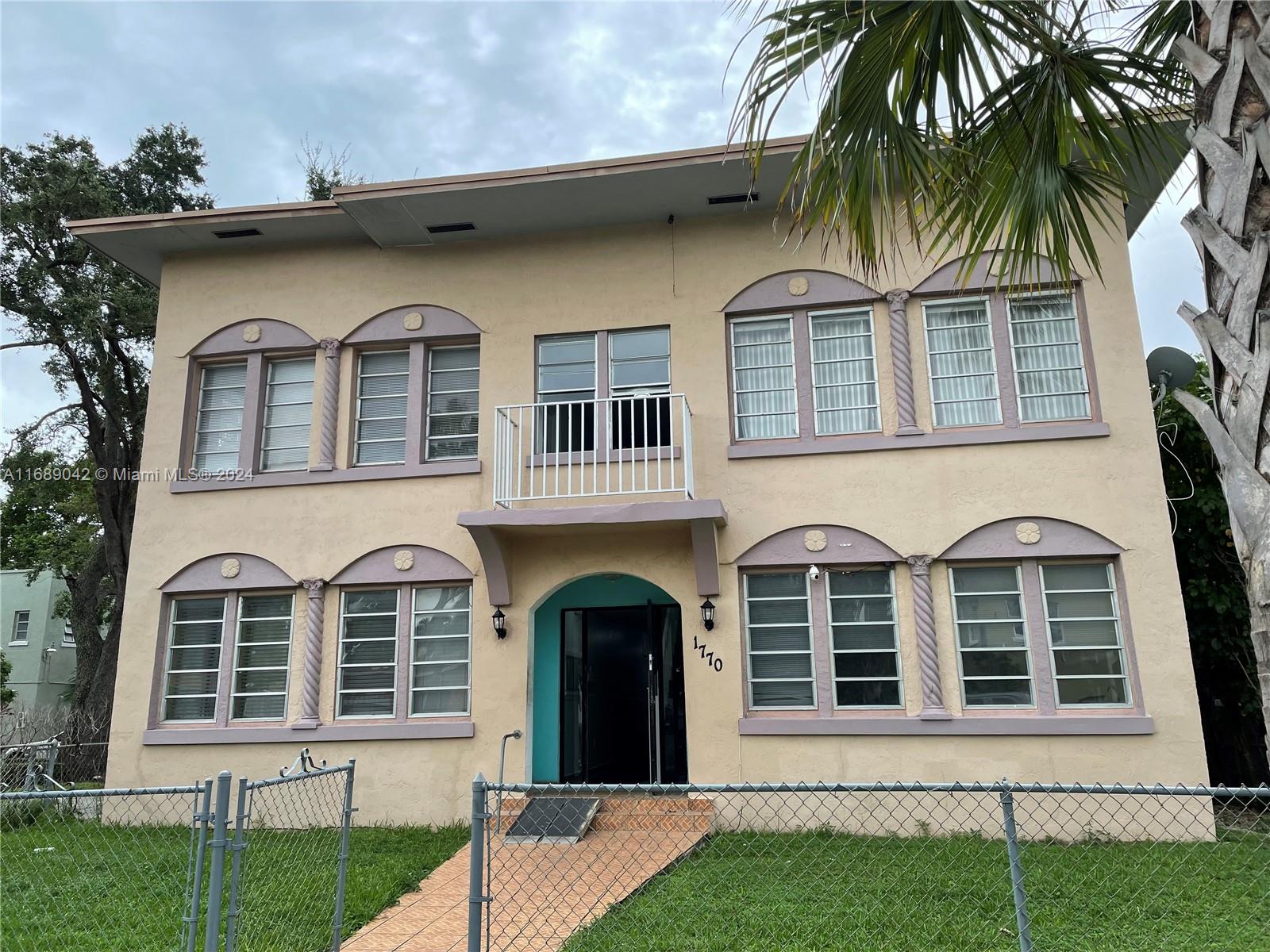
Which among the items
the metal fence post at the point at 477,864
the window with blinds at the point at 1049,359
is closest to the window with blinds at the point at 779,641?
the window with blinds at the point at 1049,359

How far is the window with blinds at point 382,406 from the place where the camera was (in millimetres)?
11398

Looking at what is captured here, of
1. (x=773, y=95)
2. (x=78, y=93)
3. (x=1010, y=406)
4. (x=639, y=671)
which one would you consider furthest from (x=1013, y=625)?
(x=78, y=93)

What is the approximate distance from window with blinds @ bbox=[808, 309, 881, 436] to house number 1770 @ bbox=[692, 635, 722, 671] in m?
2.79

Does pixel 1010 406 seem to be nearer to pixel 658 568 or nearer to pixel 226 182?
pixel 658 568

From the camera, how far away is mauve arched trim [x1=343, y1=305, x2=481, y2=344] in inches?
447

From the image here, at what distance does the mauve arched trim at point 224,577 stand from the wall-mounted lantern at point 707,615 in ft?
16.2

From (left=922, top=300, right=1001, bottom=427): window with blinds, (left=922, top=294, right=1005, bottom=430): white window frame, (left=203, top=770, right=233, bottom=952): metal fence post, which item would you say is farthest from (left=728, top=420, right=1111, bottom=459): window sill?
(left=203, top=770, right=233, bottom=952): metal fence post

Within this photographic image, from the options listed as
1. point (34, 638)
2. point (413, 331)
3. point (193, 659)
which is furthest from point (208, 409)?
point (34, 638)

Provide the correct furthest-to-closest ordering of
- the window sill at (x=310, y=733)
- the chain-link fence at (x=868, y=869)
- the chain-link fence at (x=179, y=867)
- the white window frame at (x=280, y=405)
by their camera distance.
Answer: the white window frame at (x=280, y=405) → the window sill at (x=310, y=733) → the chain-link fence at (x=868, y=869) → the chain-link fence at (x=179, y=867)

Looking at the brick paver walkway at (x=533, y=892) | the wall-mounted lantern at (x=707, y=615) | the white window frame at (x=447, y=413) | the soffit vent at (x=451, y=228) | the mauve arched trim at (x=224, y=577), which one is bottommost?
the brick paver walkway at (x=533, y=892)

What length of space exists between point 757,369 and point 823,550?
232cm

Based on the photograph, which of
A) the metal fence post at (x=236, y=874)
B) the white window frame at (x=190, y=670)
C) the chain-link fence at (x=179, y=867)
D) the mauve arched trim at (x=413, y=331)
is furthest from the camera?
the mauve arched trim at (x=413, y=331)

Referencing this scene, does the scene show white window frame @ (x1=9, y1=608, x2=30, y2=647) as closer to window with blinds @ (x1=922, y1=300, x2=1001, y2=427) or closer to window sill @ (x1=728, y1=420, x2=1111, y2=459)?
window sill @ (x1=728, y1=420, x2=1111, y2=459)

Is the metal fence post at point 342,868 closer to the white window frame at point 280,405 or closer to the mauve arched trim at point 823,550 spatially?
the mauve arched trim at point 823,550
